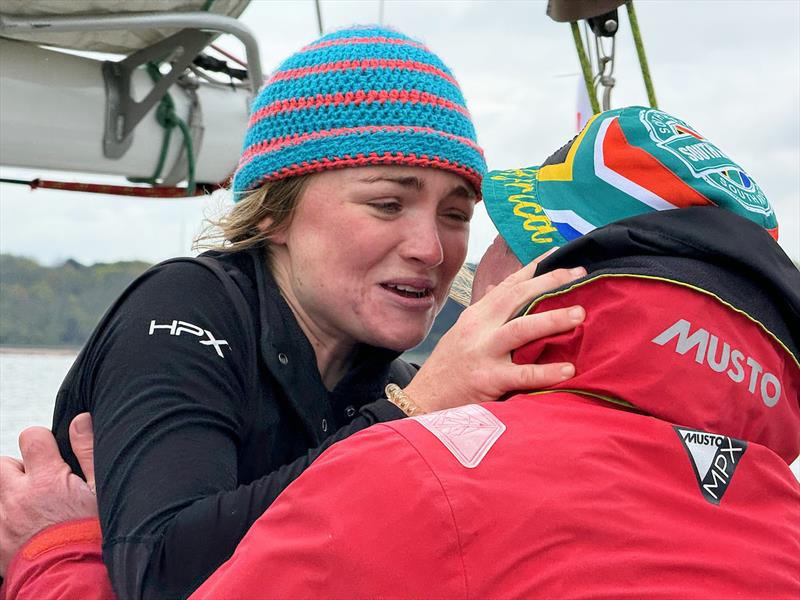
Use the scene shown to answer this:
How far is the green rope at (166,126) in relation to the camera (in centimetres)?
303

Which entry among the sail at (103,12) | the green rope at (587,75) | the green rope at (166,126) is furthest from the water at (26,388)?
the green rope at (587,75)

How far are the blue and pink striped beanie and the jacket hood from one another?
27.3 inches

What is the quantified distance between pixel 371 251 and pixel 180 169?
1648mm


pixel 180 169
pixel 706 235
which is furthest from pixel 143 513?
pixel 180 169

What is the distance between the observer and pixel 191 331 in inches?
56.3

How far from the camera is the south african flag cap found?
1057 millimetres

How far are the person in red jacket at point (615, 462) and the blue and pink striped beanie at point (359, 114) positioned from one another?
0.64m

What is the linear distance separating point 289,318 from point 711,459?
2.81ft

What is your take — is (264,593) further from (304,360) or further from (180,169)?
(180,169)

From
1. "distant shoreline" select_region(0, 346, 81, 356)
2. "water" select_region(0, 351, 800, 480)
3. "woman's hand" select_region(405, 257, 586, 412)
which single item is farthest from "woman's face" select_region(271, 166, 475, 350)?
"distant shoreline" select_region(0, 346, 81, 356)

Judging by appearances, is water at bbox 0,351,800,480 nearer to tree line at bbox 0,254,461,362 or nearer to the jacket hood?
tree line at bbox 0,254,461,362

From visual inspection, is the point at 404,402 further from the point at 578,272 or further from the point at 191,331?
the point at 578,272

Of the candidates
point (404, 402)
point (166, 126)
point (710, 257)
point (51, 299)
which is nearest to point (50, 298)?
point (51, 299)

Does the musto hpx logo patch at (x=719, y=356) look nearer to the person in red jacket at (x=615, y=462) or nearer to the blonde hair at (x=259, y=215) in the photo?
the person in red jacket at (x=615, y=462)
